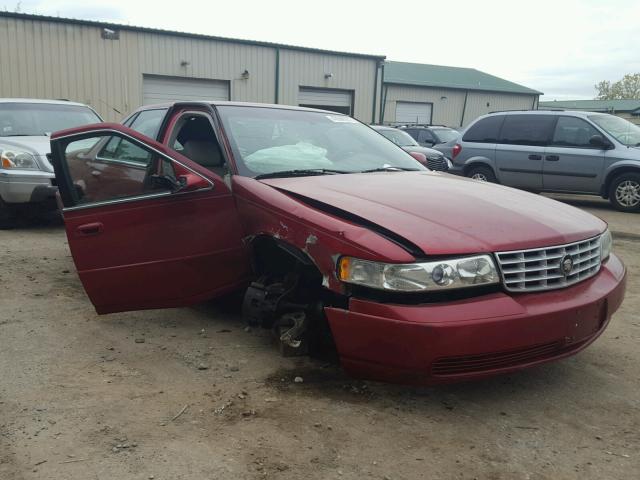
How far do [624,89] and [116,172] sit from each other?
91.5m

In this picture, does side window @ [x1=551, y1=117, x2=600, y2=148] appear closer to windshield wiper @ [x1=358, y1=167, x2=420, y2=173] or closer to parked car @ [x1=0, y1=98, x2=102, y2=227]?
windshield wiper @ [x1=358, y1=167, x2=420, y2=173]

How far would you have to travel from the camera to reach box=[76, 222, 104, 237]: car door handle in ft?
11.9

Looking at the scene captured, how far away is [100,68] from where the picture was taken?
18016 mm

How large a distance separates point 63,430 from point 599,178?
9438mm

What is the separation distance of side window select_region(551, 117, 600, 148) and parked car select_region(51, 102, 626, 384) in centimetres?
667

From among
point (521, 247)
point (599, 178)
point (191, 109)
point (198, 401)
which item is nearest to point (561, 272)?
point (521, 247)

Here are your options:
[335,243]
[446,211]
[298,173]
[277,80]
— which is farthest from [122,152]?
[277,80]

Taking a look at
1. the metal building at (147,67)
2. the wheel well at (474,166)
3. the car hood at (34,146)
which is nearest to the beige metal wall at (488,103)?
the metal building at (147,67)

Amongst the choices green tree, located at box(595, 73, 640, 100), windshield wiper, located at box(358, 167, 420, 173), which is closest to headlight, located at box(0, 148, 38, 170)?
windshield wiper, located at box(358, 167, 420, 173)

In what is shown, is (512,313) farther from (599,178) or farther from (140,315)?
(599,178)

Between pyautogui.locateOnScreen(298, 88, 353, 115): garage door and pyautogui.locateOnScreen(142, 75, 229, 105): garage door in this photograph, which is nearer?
pyautogui.locateOnScreen(142, 75, 229, 105): garage door

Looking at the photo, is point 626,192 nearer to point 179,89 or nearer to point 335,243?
point 335,243

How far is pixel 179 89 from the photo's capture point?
64.7 feet

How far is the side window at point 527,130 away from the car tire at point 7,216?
8.18 metres
